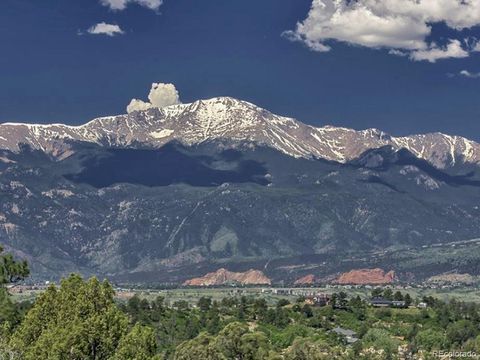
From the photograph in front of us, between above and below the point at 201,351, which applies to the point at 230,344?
above

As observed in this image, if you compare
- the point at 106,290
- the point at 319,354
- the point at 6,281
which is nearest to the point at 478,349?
the point at 319,354

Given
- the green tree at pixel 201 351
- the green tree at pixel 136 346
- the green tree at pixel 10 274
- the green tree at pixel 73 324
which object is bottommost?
the green tree at pixel 201 351

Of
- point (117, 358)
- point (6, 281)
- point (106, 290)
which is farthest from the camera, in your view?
point (6, 281)

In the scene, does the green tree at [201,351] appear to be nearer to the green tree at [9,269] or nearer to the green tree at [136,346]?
the green tree at [9,269]

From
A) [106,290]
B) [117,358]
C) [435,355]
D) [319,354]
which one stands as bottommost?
[435,355]

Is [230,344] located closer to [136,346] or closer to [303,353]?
[303,353]

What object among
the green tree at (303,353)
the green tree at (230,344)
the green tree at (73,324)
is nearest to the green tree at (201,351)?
the green tree at (230,344)

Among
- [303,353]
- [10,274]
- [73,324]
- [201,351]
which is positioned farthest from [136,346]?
[303,353]

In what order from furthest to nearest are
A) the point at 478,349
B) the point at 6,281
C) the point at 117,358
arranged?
1. the point at 478,349
2. the point at 6,281
3. the point at 117,358

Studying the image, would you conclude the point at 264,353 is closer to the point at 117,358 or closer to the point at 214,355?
the point at 214,355

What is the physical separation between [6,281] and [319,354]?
37.7m

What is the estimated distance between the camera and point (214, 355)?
104750mm

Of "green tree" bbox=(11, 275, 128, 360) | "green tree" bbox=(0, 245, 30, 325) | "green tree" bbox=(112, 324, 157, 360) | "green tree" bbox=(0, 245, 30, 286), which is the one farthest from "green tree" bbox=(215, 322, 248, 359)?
"green tree" bbox=(112, 324, 157, 360)

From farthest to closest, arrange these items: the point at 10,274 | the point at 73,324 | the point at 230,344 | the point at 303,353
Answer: the point at 303,353 → the point at 10,274 → the point at 230,344 → the point at 73,324
